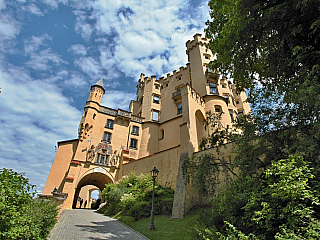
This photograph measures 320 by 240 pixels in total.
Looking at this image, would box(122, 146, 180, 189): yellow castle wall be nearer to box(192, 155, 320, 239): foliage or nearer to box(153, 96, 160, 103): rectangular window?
box(192, 155, 320, 239): foliage

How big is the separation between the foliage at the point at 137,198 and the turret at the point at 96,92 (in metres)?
13.6

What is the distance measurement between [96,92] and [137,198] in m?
18.6

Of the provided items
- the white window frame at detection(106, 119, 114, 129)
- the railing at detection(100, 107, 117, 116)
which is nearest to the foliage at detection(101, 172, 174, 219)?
the white window frame at detection(106, 119, 114, 129)

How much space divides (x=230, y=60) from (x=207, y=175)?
6.90 meters

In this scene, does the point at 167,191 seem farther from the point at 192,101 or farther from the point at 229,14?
the point at 229,14

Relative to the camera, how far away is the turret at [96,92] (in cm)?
2782

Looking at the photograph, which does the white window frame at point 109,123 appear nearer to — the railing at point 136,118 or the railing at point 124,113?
the railing at point 124,113

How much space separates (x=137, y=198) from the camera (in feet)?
53.2

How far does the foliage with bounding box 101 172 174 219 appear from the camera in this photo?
1413cm

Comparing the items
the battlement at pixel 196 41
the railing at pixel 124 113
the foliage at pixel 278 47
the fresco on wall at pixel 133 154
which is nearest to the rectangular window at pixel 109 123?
the railing at pixel 124 113

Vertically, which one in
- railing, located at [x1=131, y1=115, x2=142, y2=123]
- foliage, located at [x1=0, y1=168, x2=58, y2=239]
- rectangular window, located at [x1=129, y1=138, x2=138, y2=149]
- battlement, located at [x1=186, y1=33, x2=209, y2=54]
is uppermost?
battlement, located at [x1=186, y1=33, x2=209, y2=54]

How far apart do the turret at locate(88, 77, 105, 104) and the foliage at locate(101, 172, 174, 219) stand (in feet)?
44.8

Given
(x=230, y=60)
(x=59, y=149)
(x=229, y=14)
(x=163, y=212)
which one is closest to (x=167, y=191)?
(x=163, y=212)

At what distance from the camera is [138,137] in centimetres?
2897
